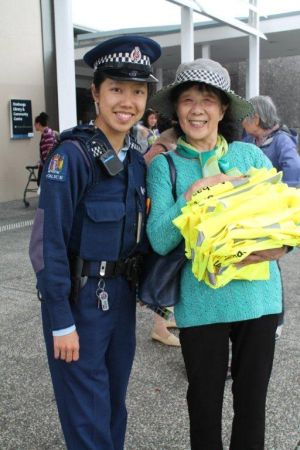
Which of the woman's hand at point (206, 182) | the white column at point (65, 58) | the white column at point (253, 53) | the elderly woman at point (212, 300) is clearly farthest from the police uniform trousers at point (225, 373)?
the white column at point (253, 53)

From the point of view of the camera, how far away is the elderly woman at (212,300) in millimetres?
1950

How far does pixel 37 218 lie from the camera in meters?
1.83

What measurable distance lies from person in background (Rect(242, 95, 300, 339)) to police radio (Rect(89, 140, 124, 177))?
6.18 feet

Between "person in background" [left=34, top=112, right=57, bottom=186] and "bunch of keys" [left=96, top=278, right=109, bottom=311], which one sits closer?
"bunch of keys" [left=96, top=278, right=109, bottom=311]

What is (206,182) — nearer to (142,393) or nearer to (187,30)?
(142,393)

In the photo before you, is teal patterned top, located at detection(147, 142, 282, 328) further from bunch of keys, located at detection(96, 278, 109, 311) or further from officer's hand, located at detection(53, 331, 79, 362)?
officer's hand, located at detection(53, 331, 79, 362)

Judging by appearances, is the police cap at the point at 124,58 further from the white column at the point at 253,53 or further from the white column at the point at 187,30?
the white column at the point at 253,53

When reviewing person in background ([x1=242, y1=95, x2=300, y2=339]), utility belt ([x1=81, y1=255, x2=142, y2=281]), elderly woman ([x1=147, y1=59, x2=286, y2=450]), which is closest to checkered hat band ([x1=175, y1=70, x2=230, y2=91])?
elderly woman ([x1=147, y1=59, x2=286, y2=450])

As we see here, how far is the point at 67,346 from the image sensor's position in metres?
1.83

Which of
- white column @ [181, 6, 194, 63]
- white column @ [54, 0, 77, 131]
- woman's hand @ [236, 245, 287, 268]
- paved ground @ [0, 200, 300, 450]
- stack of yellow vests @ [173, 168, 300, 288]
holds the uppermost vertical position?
white column @ [181, 6, 194, 63]

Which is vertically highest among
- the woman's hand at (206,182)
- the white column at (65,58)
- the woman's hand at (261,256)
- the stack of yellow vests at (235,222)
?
the white column at (65,58)

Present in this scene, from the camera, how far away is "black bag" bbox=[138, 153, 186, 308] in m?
1.97

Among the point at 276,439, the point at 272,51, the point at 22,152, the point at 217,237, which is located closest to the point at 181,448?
the point at 276,439

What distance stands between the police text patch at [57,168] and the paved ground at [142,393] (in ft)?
5.02
